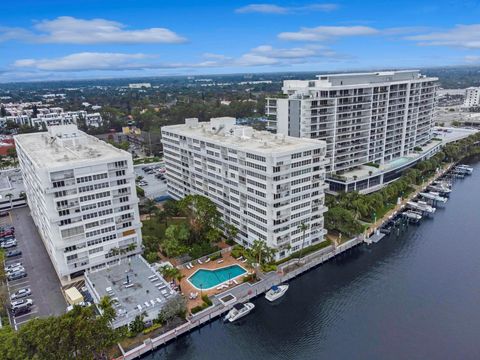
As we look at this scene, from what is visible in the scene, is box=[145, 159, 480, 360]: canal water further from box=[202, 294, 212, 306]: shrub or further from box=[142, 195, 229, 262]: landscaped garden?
box=[142, 195, 229, 262]: landscaped garden

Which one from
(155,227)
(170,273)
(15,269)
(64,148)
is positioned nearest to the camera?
(170,273)

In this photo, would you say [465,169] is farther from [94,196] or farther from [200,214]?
[94,196]

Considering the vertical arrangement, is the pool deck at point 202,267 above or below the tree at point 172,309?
below

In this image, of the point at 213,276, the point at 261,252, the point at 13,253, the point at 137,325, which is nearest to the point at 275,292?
the point at 261,252

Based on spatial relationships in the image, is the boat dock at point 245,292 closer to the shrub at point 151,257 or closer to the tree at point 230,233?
the tree at point 230,233

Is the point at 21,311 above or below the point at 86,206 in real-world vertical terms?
below

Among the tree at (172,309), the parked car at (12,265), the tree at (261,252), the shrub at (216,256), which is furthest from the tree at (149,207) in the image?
the tree at (172,309)

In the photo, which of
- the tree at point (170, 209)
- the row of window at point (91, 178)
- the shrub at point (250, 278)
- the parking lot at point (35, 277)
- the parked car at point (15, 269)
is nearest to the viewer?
the parking lot at point (35, 277)
